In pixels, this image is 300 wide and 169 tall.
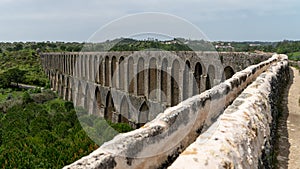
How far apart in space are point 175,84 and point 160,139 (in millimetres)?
18728

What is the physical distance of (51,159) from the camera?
40.0 ft

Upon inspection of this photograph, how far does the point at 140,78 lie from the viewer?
26.6 metres

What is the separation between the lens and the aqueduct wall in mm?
15352

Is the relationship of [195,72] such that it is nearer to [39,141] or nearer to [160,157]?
[39,141]

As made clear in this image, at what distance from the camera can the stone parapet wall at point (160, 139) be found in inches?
83.2

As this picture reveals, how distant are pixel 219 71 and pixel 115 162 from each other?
43.5ft

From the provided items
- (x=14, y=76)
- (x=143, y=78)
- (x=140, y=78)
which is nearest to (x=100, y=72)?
(x=140, y=78)

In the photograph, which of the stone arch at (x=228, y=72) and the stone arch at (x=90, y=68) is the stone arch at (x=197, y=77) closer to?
the stone arch at (x=228, y=72)

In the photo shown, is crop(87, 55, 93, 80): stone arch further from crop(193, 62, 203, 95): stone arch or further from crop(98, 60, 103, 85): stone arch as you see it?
crop(193, 62, 203, 95): stone arch

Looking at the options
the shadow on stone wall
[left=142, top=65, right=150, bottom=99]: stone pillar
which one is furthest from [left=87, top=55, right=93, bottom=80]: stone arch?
the shadow on stone wall

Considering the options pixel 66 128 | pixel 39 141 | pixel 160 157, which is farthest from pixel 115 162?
pixel 66 128

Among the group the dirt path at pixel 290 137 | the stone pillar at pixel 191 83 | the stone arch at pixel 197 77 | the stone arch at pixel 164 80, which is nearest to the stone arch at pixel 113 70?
the stone arch at pixel 164 80

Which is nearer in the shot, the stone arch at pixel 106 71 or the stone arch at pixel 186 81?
the stone arch at pixel 186 81

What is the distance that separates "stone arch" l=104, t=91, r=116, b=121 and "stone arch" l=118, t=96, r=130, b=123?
98 centimetres
